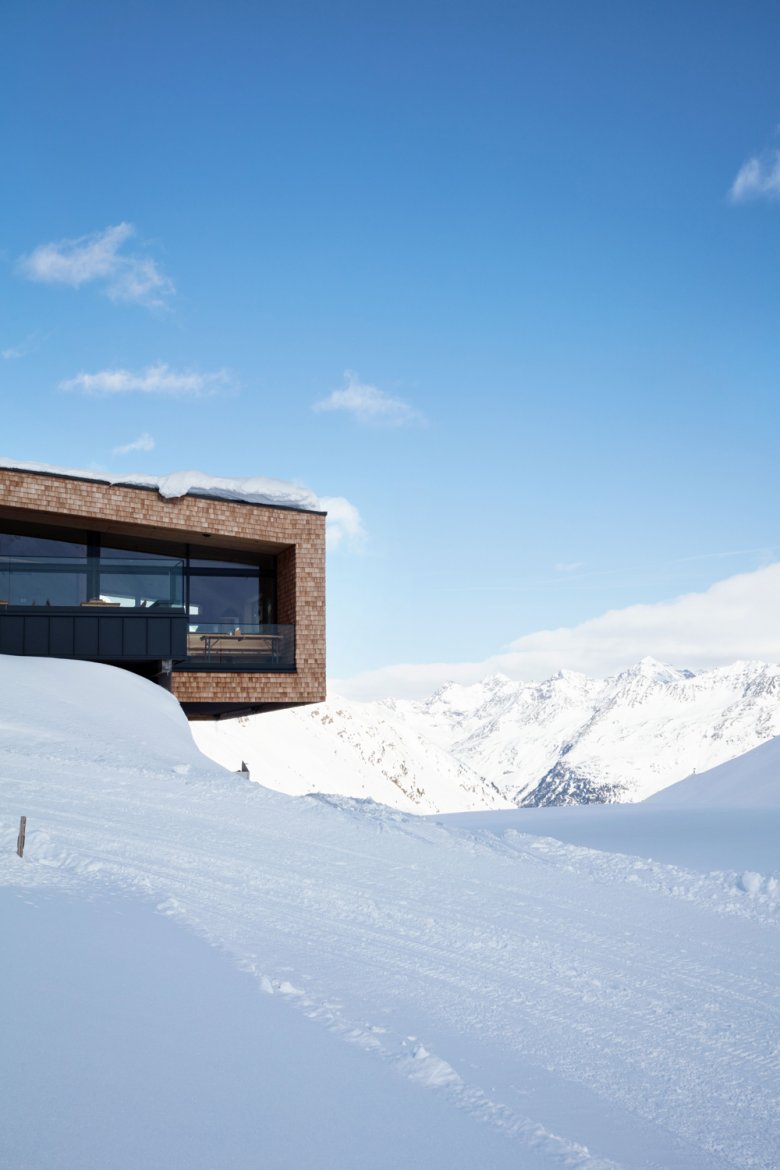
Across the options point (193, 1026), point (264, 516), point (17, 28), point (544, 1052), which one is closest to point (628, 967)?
point (544, 1052)

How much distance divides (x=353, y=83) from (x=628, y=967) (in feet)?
60.3

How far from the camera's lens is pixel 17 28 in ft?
60.7

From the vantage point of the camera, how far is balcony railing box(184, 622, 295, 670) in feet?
61.1

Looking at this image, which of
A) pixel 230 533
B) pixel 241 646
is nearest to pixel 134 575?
pixel 230 533

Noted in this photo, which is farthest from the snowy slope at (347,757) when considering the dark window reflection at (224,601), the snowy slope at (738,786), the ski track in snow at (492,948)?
the ski track in snow at (492,948)

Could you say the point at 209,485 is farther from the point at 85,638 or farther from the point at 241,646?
the point at 85,638

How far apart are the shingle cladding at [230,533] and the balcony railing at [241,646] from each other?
0.57 feet

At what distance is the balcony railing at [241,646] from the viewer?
18609 mm

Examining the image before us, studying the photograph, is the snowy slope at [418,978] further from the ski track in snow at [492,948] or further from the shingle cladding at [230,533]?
the shingle cladding at [230,533]

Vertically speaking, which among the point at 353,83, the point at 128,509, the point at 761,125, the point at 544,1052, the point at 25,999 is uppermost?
the point at 353,83

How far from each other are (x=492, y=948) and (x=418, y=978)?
82cm

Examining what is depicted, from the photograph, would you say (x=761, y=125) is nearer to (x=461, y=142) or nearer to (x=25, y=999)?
(x=461, y=142)

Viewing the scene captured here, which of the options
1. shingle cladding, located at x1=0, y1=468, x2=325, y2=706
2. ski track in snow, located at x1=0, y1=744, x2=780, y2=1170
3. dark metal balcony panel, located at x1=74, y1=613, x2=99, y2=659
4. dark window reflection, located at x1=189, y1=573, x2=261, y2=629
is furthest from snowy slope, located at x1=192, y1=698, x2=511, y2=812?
ski track in snow, located at x1=0, y1=744, x2=780, y2=1170

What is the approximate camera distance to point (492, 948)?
18.6 feet
